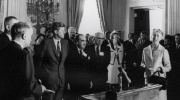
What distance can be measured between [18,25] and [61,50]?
1520mm

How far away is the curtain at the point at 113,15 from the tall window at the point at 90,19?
0.92 ft

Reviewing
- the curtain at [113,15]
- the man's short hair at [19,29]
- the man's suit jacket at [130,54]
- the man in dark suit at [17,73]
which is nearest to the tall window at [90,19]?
the curtain at [113,15]

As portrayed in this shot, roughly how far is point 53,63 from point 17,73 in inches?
59.4

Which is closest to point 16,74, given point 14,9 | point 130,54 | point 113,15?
point 130,54

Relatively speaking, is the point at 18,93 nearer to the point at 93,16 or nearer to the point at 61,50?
the point at 61,50

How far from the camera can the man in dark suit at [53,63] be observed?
3695 millimetres

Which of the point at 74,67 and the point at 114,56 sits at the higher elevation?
the point at 114,56

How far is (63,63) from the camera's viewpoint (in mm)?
3848

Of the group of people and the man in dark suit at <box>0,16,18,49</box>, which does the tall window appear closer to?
the group of people

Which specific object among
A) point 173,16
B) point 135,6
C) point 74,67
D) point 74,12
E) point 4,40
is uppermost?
point 135,6

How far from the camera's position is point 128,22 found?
10242 millimetres

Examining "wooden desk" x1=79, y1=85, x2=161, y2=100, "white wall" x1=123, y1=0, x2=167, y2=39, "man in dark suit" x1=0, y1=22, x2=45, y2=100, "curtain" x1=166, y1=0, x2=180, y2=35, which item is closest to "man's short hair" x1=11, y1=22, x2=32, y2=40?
"man in dark suit" x1=0, y1=22, x2=45, y2=100

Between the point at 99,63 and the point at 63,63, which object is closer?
the point at 63,63

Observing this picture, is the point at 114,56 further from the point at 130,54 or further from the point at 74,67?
the point at 74,67
